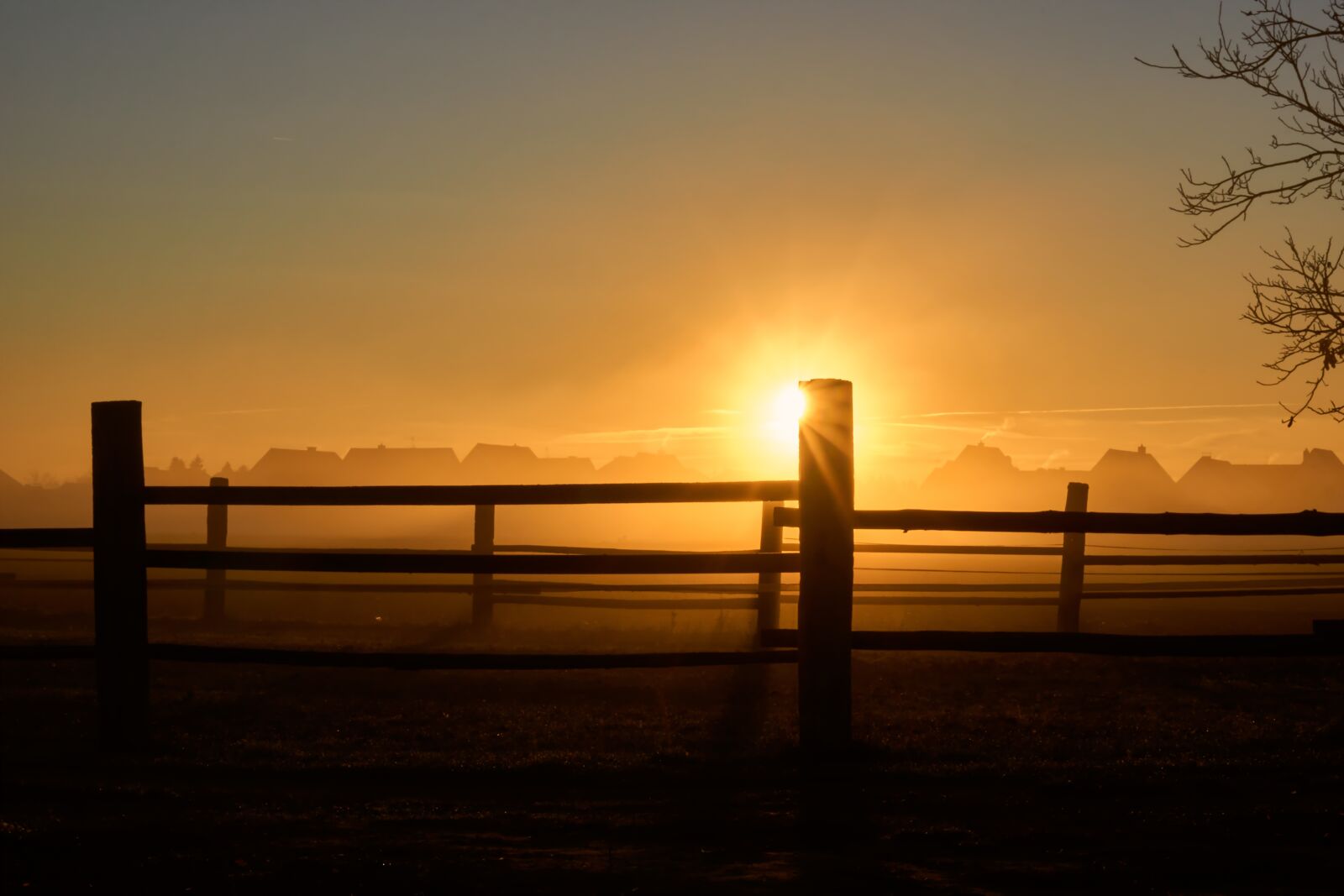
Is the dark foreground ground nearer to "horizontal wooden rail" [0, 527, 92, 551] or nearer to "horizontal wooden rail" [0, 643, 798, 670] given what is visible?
"horizontal wooden rail" [0, 643, 798, 670]

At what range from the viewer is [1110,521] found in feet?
19.6

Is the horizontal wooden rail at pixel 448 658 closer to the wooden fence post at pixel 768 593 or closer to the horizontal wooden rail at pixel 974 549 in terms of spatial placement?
the wooden fence post at pixel 768 593

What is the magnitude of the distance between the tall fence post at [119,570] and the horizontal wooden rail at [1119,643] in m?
3.69

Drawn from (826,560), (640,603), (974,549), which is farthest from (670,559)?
(974,549)

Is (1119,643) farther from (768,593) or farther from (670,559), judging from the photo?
(768,593)

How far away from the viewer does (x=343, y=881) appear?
380 cm

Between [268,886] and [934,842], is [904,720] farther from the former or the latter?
[268,886]

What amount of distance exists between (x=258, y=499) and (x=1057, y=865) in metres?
4.86

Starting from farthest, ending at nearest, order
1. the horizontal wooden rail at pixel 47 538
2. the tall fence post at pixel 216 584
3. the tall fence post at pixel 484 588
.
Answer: the tall fence post at pixel 216 584 → the tall fence post at pixel 484 588 → the horizontal wooden rail at pixel 47 538

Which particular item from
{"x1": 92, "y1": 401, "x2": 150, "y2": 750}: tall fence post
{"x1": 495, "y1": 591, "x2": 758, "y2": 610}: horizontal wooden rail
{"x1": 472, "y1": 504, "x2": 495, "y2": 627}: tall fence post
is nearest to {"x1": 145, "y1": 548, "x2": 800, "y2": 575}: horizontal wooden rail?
{"x1": 92, "y1": 401, "x2": 150, "y2": 750}: tall fence post

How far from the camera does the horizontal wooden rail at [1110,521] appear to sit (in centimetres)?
605

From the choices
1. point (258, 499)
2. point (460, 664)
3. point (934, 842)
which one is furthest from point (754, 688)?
point (934, 842)

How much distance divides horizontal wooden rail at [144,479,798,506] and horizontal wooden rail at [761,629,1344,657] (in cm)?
79

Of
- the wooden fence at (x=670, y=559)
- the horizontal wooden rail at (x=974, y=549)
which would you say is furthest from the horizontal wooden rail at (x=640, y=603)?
the wooden fence at (x=670, y=559)
